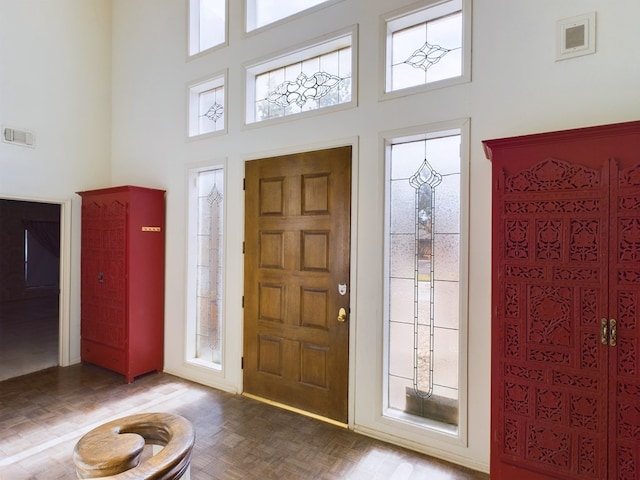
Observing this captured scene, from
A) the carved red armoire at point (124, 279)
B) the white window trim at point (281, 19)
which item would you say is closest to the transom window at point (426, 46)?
the white window trim at point (281, 19)

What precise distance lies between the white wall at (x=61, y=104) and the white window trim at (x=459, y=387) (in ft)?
12.6

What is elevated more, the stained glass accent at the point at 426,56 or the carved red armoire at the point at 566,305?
the stained glass accent at the point at 426,56

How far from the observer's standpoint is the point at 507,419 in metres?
1.99

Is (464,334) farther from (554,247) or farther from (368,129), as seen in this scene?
(368,129)

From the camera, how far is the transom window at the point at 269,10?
3.27 m

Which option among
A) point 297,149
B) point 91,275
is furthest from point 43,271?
point 297,149

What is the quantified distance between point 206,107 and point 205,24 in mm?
930

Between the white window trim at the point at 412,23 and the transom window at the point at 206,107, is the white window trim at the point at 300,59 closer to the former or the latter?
the white window trim at the point at 412,23

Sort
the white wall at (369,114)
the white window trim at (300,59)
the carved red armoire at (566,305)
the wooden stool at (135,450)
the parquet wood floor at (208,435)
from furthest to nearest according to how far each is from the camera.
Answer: the white window trim at (300,59) → the parquet wood floor at (208,435) → the white wall at (369,114) → the carved red armoire at (566,305) → the wooden stool at (135,450)

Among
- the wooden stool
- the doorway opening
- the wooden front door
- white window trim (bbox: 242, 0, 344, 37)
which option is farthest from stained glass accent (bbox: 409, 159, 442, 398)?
the doorway opening

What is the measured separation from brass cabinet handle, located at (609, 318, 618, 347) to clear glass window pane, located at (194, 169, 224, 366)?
3.21 meters

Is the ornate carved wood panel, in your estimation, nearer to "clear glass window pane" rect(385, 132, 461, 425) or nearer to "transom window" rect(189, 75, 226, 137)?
"clear glass window pane" rect(385, 132, 461, 425)

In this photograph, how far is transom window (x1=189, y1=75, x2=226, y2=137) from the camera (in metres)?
3.86

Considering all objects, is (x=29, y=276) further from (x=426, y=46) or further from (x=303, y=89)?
(x=426, y=46)
